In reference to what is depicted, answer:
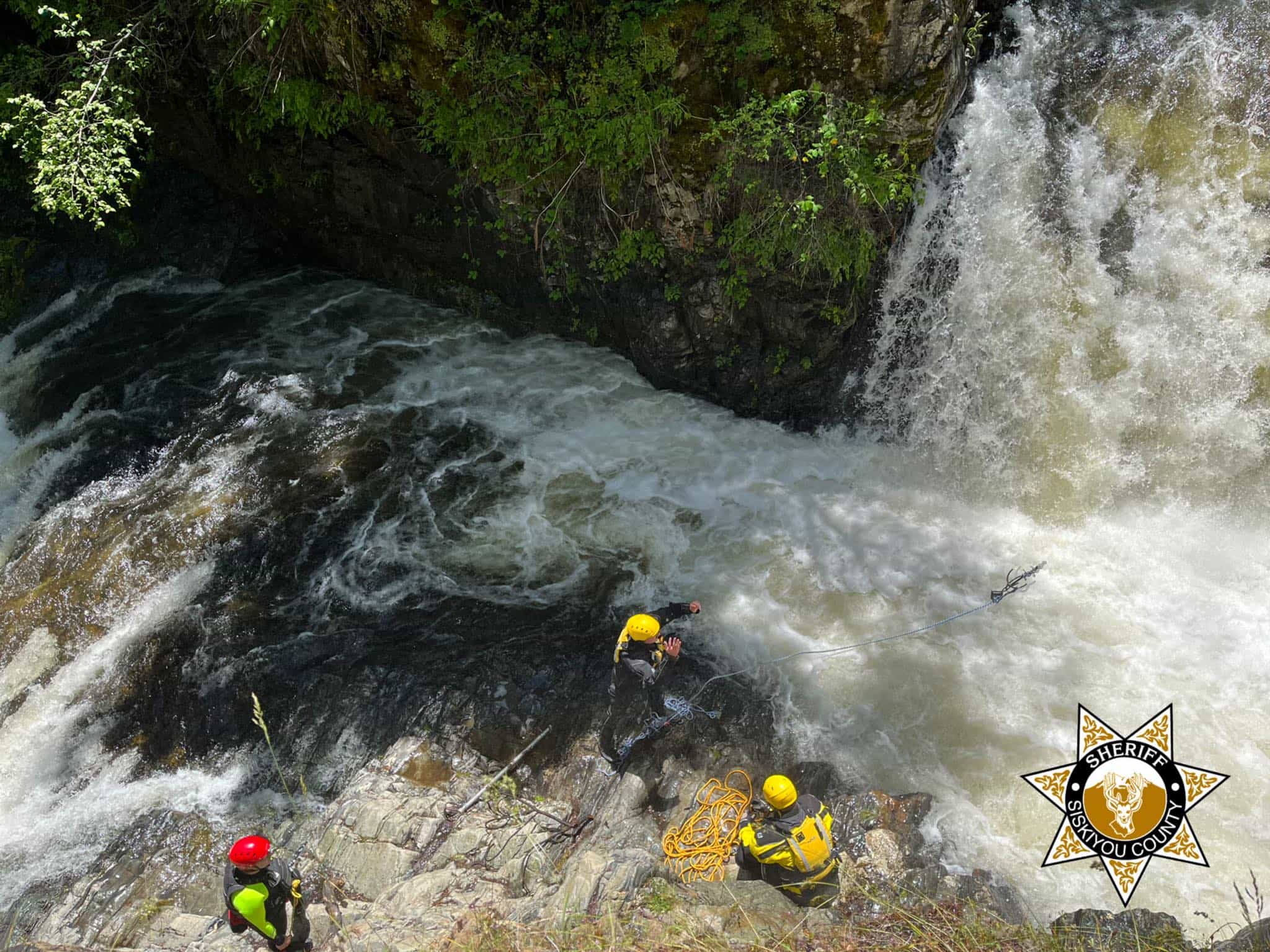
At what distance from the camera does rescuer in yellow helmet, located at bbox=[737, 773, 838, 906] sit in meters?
4.91

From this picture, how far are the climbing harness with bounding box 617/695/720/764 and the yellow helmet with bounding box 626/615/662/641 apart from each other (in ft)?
1.86

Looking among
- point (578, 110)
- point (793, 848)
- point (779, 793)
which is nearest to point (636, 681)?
point (779, 793)

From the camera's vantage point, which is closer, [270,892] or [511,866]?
[270,892]

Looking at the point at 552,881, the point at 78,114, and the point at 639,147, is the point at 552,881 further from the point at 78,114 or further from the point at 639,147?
the point at 78,114

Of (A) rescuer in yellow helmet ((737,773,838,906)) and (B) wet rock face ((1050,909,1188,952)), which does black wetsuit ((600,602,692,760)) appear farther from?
(B) wet rock face ((1050,909,1188,952))

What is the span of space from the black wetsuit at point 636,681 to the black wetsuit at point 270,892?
2.24 meters

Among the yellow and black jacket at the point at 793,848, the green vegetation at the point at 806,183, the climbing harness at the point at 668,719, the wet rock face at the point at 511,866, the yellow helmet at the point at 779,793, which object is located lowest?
the wet rock face at the point at 511,866

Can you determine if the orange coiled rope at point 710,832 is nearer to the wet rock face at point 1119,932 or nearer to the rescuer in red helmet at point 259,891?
the wet rock face at point 1119,932

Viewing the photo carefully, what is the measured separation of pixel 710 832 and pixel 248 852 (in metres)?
2.81

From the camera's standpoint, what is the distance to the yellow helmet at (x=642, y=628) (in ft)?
20.2

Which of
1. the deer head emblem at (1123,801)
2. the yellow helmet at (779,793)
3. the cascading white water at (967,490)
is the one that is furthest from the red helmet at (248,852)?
the deer head emblem at (1123,801)

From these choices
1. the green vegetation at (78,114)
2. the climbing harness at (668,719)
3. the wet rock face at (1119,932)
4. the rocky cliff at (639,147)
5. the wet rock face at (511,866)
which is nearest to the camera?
the wet rock face at (1119,932)

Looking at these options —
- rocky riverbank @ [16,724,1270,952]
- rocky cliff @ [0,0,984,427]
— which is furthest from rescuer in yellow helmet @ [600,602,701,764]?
rocky cliff @ [0,0,984,427]

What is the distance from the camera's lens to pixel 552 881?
208 inches
